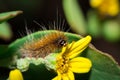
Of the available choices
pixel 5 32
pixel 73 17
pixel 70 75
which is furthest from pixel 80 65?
pixel 73 17

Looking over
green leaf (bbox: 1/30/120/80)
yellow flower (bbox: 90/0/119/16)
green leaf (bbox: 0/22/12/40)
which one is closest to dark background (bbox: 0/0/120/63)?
green leaf (bbox: 0/22/12/40)

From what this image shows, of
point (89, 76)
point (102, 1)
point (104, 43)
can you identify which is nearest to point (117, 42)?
point (104, 43)

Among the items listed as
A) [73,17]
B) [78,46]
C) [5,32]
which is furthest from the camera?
[73,17]

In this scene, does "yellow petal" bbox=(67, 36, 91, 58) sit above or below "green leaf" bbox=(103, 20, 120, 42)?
above

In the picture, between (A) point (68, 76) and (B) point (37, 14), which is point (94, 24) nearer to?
(B) point (37, 14)

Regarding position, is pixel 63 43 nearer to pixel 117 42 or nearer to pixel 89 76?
pixel 89 76

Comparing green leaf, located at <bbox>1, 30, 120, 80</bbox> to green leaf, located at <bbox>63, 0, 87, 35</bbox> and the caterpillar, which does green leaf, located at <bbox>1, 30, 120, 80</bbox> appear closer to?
the caterpillar
